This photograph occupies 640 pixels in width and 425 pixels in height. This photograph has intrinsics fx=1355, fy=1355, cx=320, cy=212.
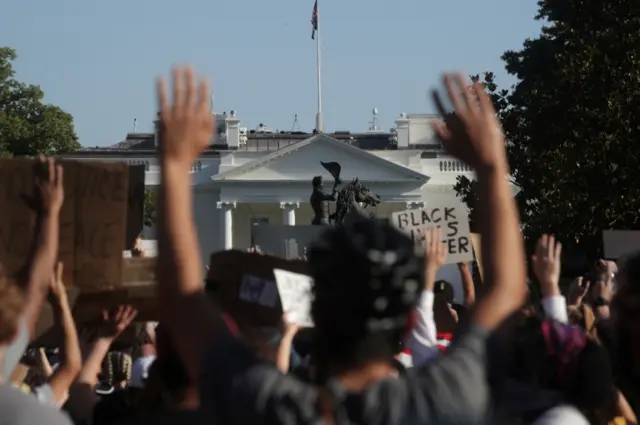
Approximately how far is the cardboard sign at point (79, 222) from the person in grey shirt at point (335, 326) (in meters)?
2.33

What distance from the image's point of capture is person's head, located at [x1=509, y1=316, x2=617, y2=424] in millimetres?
3207

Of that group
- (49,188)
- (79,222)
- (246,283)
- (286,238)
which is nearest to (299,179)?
(286,238)

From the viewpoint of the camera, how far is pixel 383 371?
7.89 feet

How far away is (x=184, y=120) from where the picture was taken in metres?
2.60

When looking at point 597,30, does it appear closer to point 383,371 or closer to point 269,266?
point 269,266

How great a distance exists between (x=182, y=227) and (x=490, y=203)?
614 mm

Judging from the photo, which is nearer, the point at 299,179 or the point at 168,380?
the point at 168,380

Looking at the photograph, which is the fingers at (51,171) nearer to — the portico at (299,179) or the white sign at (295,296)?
the white sign at (295,296)

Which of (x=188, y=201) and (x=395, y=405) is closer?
(x=395, y=405)

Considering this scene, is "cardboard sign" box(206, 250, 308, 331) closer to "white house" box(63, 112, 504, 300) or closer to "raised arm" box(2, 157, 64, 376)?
"raised arm" box(2, 157, 64, 376)

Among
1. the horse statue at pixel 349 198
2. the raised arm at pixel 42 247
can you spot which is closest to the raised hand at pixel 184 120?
the raised arm at pixel 42 247

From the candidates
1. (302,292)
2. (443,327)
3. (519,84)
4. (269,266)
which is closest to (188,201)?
(302,292)

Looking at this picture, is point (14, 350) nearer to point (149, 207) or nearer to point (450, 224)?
point (450, 224)

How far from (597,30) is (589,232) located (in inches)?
150
